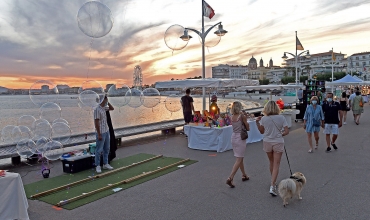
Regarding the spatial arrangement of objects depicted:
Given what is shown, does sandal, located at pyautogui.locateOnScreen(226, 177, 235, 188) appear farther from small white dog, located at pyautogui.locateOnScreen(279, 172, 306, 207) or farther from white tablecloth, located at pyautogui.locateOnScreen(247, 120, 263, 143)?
white tablecloth, located at pyautogui.locateOnScreen(247, 120, 263, 143)

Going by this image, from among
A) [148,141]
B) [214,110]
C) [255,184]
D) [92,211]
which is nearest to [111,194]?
[92,211]

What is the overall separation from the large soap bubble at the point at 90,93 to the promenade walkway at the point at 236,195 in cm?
198

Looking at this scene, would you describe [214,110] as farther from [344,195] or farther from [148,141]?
[344,195]

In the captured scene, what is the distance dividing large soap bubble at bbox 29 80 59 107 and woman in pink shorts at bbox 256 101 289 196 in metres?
6.57

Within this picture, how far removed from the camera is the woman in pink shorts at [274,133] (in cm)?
514

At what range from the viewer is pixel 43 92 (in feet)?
29.0

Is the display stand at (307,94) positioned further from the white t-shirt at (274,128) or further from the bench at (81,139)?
the white t-shirt at (274,128)

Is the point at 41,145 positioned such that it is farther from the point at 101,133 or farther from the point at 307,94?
the point at 307,94

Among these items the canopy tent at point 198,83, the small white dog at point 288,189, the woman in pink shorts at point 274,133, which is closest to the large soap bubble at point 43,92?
the canopy tent at point 198,83

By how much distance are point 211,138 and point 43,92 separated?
5.46 m

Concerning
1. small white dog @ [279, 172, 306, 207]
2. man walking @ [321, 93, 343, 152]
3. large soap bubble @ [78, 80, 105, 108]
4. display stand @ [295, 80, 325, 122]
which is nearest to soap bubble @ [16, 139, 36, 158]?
large soap bubble @ [78, 80, 105, 108]

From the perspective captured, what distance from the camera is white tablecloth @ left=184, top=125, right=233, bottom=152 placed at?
929cm

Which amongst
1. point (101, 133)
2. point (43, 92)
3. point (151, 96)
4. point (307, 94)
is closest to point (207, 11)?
point (151, 96)

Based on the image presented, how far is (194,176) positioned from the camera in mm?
6547
